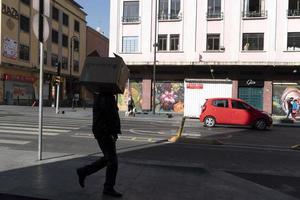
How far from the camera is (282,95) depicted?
3531cm

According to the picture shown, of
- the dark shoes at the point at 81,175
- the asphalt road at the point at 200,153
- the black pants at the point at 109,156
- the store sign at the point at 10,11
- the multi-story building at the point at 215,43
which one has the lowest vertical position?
the asphalt road at the point at 200,153

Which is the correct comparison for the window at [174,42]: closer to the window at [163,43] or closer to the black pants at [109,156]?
the window at [163,43]

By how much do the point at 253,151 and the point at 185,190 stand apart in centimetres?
639

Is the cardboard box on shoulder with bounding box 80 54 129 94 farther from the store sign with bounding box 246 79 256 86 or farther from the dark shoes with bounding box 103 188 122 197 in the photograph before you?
the store sign with bounding box 246 79 256 86

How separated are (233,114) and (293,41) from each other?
14.9 meters

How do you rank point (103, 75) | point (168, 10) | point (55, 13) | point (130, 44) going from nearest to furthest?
point (103, 75) < point (168, 10) < point (130, 44) < point (55, 13)

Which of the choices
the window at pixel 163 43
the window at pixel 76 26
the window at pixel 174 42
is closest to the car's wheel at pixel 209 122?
the window at pixel 174 42

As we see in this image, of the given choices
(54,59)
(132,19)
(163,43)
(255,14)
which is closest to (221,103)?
(255,14)

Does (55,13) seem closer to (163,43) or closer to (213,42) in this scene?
(163,43)

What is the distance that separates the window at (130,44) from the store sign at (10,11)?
1561cm

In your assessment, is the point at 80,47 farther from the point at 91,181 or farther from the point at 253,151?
the point at 91,181

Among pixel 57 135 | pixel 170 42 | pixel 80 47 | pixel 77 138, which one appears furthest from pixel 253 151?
pixel 80 47

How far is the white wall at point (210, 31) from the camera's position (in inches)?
1387

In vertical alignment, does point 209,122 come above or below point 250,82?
below
